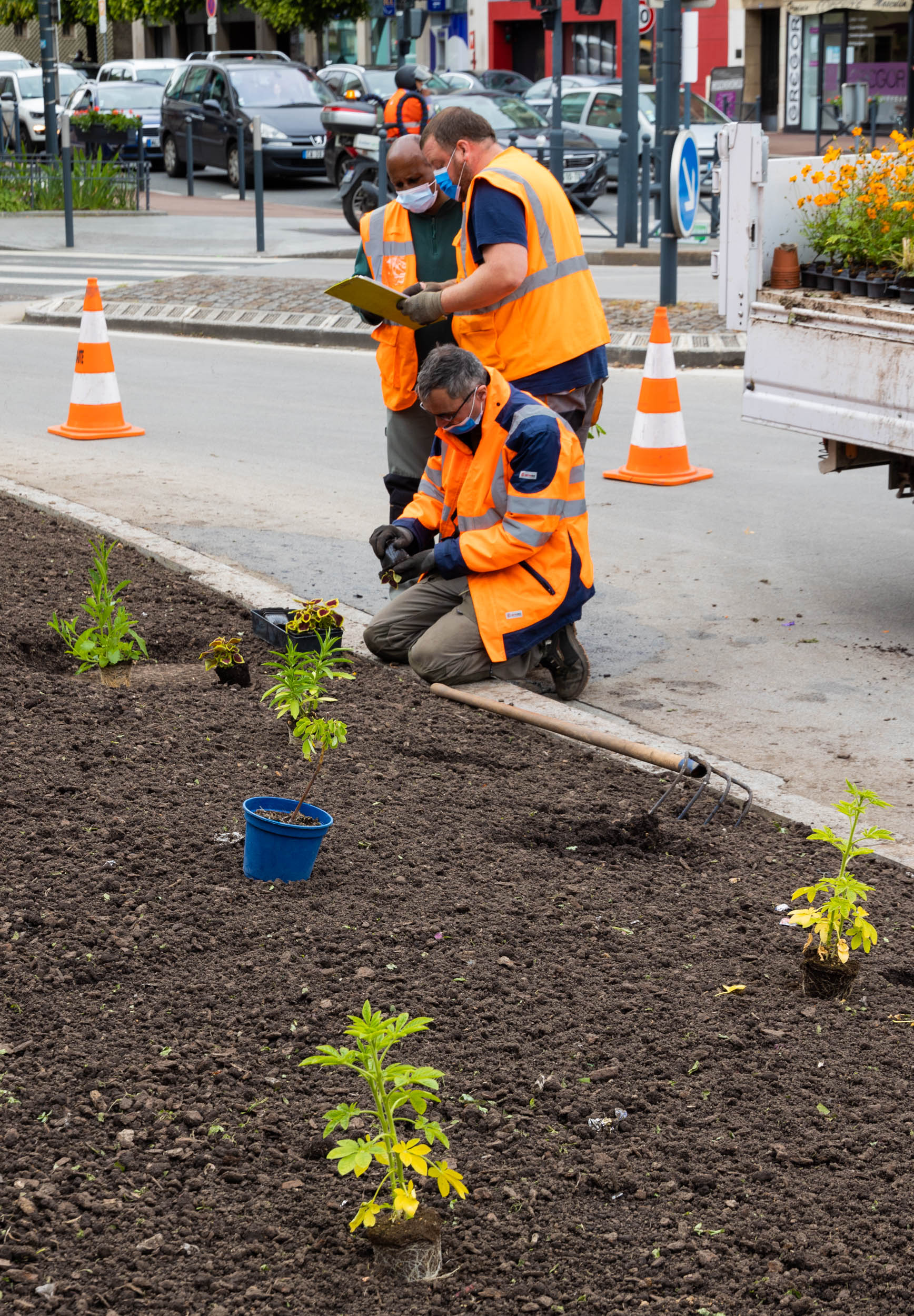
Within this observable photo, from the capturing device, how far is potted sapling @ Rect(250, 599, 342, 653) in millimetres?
4934

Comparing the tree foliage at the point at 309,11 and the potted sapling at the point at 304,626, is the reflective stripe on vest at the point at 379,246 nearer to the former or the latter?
the potted sapling at the point at 304,626

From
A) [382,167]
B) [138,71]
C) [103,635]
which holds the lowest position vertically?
[103,635]

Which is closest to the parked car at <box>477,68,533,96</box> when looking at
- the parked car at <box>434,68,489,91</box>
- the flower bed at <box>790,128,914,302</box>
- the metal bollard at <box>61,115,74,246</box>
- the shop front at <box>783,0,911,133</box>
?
the parked car at <box>434,68,489,91</box>

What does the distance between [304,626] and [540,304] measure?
1.39 m

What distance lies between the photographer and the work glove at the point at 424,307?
5.36 metres

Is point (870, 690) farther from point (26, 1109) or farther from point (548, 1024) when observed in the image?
point (26, 1109)

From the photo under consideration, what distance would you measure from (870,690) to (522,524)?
1.38 meters

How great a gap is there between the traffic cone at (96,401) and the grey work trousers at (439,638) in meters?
4.40

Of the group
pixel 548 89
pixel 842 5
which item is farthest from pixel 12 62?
pixel 842 5

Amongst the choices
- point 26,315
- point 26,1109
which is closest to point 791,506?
point 26,1109

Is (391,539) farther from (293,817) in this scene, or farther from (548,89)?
(548,89)

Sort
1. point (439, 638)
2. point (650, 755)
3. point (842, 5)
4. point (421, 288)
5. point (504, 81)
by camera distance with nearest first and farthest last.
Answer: point (650, 755) < point (439, 638) < point (421, 288) < point (842, 5) < point (504, 81)

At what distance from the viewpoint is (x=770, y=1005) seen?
3129 mm

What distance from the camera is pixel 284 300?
14.5 metres
